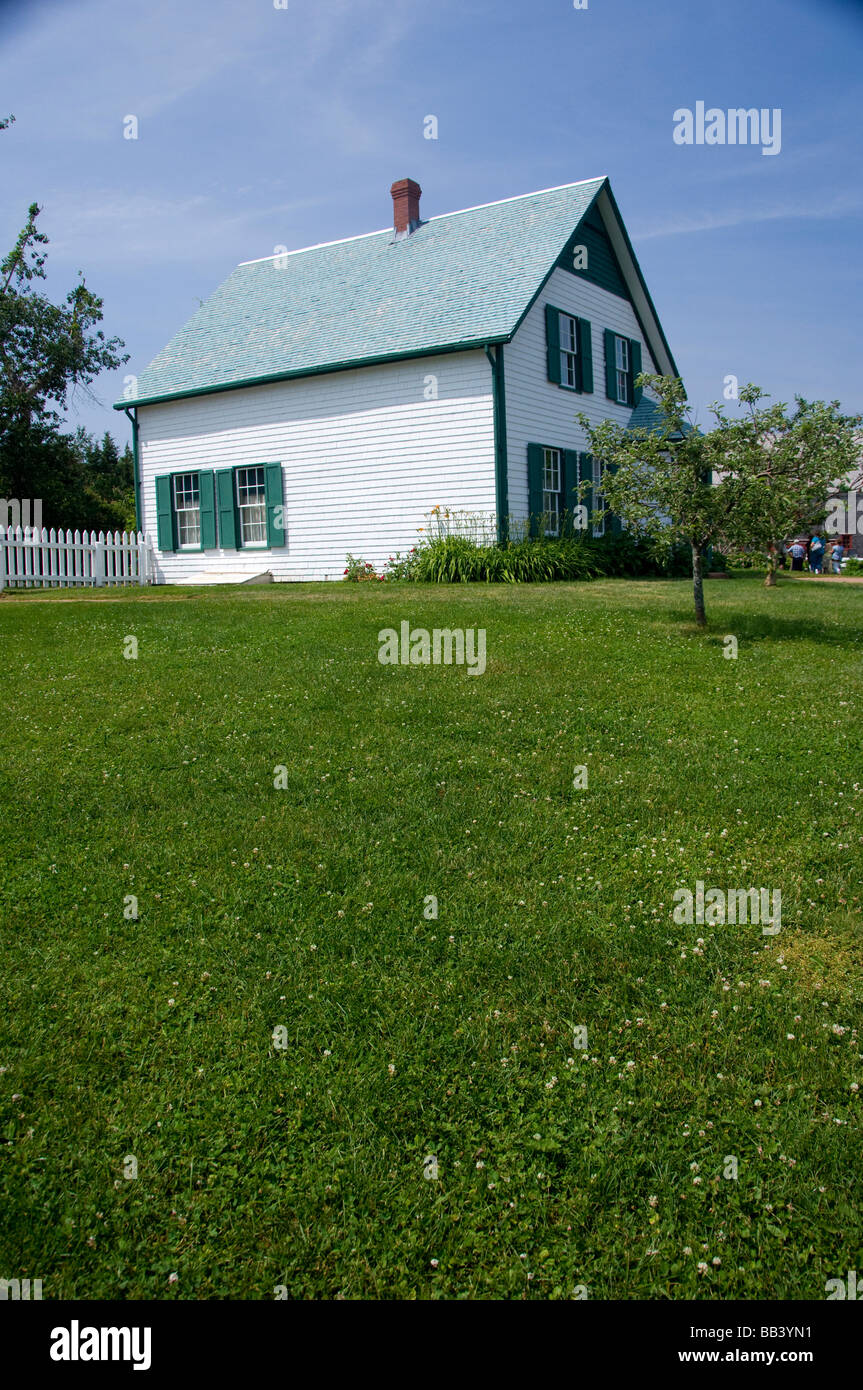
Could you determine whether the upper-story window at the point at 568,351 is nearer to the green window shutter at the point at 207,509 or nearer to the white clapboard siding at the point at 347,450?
the white clapboard siding at the point at 347,450

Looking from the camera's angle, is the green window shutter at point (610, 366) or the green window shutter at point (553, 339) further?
the green window shutter at point (610, 366)

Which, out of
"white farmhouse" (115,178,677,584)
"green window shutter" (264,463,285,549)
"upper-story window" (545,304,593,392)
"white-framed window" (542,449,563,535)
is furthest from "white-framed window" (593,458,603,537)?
"green window shutter" (264,463,285,549)

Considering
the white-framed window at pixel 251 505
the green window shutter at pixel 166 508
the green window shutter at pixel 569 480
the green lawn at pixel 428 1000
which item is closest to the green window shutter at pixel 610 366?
the green window shutter at pixel 569 480

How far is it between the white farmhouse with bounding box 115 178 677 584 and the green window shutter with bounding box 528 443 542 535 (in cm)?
4

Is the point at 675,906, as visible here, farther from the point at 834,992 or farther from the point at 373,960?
the point at 373,960

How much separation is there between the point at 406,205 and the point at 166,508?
31.1ft

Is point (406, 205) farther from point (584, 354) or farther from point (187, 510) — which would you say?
point (187, 510)

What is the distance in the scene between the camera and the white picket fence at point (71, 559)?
19.2m

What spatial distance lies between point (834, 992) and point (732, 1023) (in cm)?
54

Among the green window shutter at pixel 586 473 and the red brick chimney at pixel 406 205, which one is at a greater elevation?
the red brick chimney at pixel 406 205

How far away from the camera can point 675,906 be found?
4750mm

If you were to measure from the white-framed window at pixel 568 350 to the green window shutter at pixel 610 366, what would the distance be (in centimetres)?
151

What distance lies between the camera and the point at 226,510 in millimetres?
22000
